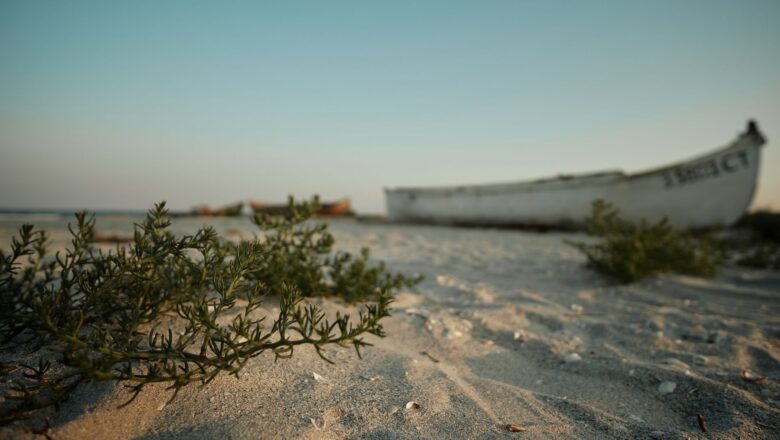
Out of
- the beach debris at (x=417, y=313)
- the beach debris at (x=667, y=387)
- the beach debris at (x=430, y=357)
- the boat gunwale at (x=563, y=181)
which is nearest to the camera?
the beach debris at (x=667, y=387)

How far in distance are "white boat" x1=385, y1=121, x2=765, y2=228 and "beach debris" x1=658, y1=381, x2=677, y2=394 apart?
6705 millimetres

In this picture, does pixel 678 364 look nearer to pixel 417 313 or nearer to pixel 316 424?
pixel 417 313

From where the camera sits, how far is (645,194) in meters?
9.59

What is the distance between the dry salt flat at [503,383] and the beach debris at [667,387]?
0.01 m

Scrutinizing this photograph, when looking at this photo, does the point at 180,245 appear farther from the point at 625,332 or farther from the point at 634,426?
the point at 625,332

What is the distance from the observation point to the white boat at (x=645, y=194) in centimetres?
877

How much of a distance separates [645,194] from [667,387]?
9322 millimetres

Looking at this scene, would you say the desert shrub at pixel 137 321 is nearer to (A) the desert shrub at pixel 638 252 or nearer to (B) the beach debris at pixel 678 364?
(B) the beach debris at pixel 678 364

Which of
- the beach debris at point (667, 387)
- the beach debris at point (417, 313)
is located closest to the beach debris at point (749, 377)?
the beach debris at point (667, 387)

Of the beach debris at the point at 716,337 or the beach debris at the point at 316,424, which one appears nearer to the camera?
the beach debris at the point at 316,424

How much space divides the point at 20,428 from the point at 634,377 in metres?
2.45

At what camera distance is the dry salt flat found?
129 centimetres

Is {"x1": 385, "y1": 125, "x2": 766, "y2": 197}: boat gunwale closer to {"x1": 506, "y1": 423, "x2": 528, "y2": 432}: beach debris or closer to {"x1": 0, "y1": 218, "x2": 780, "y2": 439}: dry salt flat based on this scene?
{"x1": 0, "y1": 218, "x2": 780, "y2": 439}: dry salt flat

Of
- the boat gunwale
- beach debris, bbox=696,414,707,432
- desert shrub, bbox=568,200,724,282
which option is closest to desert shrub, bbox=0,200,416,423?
beach debris, bbox=696,414,707,432
